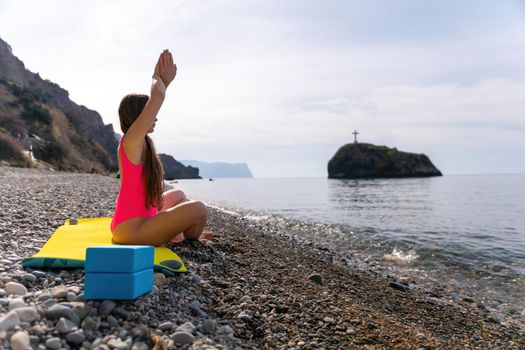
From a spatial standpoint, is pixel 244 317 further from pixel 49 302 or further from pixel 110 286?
pixel 49 302

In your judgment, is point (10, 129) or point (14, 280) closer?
point (14, 280)

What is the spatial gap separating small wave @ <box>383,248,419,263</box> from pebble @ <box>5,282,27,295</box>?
911cm

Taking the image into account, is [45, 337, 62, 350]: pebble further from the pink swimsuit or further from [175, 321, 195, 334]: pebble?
the pink swimsuit

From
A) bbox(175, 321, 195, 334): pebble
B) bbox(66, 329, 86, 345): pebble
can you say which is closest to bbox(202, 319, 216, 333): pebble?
bbox(175, 321, 195, 334): pebble

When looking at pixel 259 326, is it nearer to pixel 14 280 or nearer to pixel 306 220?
pixel 14 280

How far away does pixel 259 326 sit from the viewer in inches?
154

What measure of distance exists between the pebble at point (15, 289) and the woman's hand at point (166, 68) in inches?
99.3

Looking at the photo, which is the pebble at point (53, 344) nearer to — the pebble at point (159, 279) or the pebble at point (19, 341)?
the pebble at point (19, 341)

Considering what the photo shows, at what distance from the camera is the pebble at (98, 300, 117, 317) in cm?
343

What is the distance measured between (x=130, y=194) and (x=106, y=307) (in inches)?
76.3

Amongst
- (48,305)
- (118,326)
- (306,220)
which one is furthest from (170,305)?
(306,220)

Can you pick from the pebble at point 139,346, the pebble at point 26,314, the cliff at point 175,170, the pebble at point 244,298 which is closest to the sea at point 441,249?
the pebble at point 244,298

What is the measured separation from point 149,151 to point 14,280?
6.59 ft

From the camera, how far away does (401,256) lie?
1141cm
